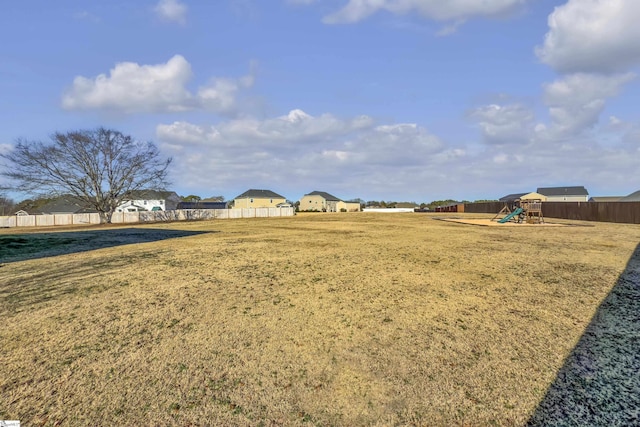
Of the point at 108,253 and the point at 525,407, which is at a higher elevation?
the point at 108,253

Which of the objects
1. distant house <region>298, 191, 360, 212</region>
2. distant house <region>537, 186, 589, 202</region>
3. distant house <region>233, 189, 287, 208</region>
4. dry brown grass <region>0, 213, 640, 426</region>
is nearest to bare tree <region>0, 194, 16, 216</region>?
distant house <region>233, 189, 287, 208</region>

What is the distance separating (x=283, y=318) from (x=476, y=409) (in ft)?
8.27

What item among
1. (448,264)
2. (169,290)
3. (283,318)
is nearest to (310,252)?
(448,264)

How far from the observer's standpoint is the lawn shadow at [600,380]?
2504 mm

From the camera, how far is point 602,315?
441 centimetres

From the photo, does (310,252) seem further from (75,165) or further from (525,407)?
(75,165)

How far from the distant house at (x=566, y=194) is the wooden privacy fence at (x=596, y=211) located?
1609 inches

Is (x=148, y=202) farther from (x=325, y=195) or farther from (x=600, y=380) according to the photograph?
(x=600, y=380)

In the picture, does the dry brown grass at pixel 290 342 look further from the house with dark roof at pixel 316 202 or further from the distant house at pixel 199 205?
the house with dark roof at pixel 316 202

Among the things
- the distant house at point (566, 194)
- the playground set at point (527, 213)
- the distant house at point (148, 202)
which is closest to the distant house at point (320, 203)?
the distant house at point (148, 202)

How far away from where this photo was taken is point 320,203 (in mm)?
78625

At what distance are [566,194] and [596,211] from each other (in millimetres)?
Answer: 49017

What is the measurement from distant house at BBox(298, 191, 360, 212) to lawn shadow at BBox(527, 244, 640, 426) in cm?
7314

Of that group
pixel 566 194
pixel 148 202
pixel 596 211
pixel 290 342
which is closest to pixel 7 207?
pixel 148 202
